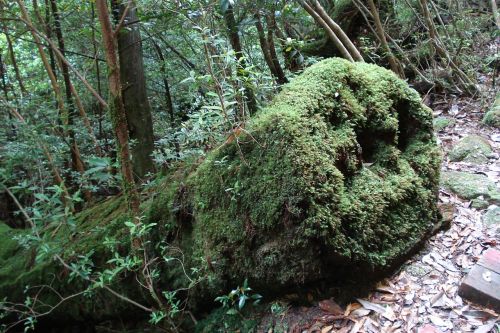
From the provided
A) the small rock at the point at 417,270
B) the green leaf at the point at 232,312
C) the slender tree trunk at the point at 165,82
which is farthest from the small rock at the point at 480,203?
the slender tree trunk at the point at 165,82

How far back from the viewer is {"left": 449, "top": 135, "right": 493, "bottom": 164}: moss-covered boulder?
13.8 feet

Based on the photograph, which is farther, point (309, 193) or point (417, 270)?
point (417, 270)

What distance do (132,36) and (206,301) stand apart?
10.0 feet

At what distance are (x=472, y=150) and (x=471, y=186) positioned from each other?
37.5 inches

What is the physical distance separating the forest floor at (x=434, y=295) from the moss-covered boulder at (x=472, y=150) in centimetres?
56

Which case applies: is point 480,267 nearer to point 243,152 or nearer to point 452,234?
point 452,234

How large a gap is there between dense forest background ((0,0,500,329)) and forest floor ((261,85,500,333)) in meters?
0.49

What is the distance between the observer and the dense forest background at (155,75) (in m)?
2.80

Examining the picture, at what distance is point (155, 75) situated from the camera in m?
7.31

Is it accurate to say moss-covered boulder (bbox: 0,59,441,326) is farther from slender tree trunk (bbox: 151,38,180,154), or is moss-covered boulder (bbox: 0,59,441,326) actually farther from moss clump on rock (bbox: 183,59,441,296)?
slender tree trunk (bbox: 151,38,180,154)

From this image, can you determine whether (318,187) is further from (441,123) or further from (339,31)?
(441,123)

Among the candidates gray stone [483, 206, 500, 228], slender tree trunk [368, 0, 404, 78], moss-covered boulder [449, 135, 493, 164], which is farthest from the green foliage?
slender tree trunk [368, 0, 404, 78]

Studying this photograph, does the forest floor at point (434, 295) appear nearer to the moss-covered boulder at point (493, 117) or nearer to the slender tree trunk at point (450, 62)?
the moss-covered boulder at point (493, 117)

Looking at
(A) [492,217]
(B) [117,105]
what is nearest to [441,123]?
(A) [492,217]
